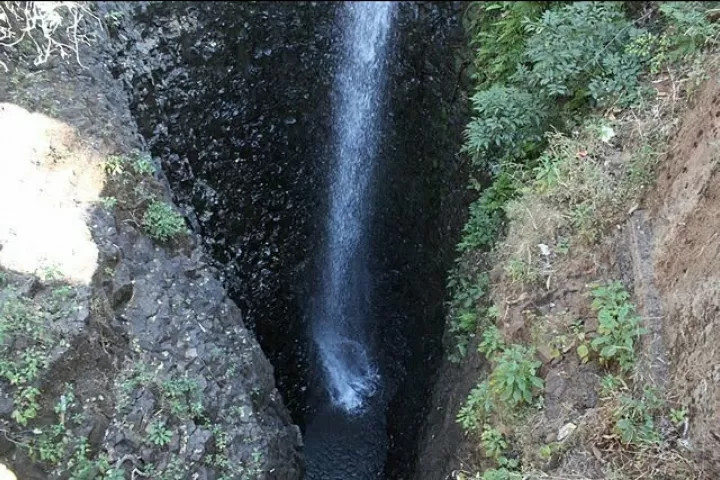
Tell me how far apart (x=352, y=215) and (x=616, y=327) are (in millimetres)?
4103

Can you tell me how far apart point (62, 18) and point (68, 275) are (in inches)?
113

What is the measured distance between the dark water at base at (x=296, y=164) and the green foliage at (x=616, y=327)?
247cm

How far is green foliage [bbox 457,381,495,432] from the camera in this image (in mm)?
4184

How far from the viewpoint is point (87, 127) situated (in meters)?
5.05

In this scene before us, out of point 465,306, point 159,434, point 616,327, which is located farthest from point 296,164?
point 616,327

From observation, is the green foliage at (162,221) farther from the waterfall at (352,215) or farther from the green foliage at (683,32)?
the green foliage at (683,32)

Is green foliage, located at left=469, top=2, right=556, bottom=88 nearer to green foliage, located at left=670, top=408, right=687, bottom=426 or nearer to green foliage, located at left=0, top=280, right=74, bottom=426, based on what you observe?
green foliage, located at left=670, top=408, right=687, bottom=426

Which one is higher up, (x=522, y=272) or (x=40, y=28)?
(x=40, y=28)

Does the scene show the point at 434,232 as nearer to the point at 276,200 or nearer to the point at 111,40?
the point at 276,200

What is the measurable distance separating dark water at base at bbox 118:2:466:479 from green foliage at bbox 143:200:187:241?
1.32m

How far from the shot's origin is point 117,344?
4.38m

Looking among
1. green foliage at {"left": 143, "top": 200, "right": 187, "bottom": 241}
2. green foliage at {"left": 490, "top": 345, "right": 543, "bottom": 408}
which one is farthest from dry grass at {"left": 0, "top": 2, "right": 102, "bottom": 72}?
green foliage at {"left": 490, "top": 345, "right": 543, "bottom": 408}

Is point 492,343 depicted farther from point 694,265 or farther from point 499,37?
point 499,37

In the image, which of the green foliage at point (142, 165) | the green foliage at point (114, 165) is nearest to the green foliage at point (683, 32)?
the green foliage at point (142, 165)
